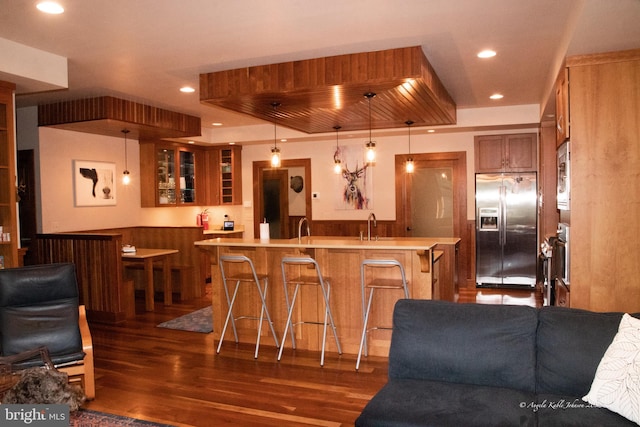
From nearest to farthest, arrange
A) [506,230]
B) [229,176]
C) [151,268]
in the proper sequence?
1. [151,268]
2. [506,230]
3. [229,176]

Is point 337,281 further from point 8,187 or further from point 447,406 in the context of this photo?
point 8,187

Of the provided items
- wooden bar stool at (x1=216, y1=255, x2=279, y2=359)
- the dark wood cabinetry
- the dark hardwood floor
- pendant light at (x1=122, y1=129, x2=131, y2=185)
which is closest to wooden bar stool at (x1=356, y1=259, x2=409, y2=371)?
the dark hardwood floor

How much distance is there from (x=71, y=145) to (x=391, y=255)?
492 centimetres

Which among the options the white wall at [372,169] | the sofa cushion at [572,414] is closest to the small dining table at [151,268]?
the white wall at [372,169]

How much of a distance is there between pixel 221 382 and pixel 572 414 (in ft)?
8.71

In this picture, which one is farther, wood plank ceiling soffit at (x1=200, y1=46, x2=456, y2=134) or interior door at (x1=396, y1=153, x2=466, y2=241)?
interior door at (x1=396, y1=153, x2=466, y2=241)

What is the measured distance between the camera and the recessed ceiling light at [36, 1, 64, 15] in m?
3.14

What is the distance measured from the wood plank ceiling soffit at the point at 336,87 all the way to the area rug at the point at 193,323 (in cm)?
248

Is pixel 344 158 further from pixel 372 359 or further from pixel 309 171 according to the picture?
pixel 372 359

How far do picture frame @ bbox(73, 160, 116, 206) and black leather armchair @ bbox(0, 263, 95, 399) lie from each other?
3272 mm

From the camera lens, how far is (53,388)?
257 centimetres

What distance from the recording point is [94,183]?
7141mm

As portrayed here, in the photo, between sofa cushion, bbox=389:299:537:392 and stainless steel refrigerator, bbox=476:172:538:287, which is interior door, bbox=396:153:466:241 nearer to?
stainless steel refrigerator, bbox=476:172:538:287

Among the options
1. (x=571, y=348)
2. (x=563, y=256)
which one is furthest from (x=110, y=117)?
(x=571, y=348)
